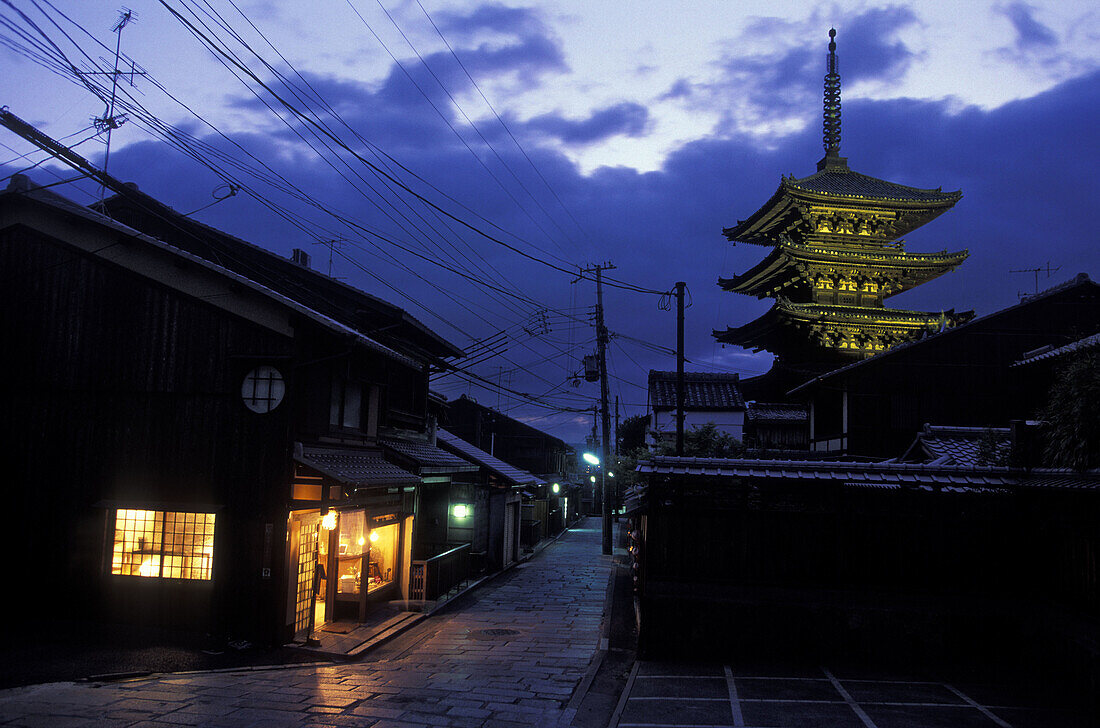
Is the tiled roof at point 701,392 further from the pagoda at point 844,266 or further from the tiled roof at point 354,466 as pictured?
the tiled roof at point 354,466

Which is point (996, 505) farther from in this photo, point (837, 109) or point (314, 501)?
point (837, 109)

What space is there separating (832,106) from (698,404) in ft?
58.7

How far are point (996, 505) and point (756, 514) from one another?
4.24 meters

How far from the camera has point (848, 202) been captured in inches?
1346

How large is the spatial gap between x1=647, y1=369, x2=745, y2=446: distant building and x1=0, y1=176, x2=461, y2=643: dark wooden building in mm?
26795

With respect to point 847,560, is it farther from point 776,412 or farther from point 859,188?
point 859,188

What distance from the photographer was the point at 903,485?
41.2 feet

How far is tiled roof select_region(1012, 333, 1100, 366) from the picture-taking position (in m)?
15.5

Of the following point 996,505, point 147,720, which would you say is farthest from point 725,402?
point 147,720

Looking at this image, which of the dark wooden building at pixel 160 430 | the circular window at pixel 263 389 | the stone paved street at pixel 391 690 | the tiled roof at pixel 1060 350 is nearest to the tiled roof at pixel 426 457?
the dark wooden building at pixel 160 430

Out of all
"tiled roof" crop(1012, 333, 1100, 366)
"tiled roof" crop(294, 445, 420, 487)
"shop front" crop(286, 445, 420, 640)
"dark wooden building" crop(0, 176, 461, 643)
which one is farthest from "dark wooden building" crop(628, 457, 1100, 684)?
"dark wooden building" crop(0, 176, 461, 643)

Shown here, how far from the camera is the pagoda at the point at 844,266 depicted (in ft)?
108

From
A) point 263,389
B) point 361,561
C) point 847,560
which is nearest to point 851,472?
point 847,560

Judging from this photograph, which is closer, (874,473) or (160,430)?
(874,473)
